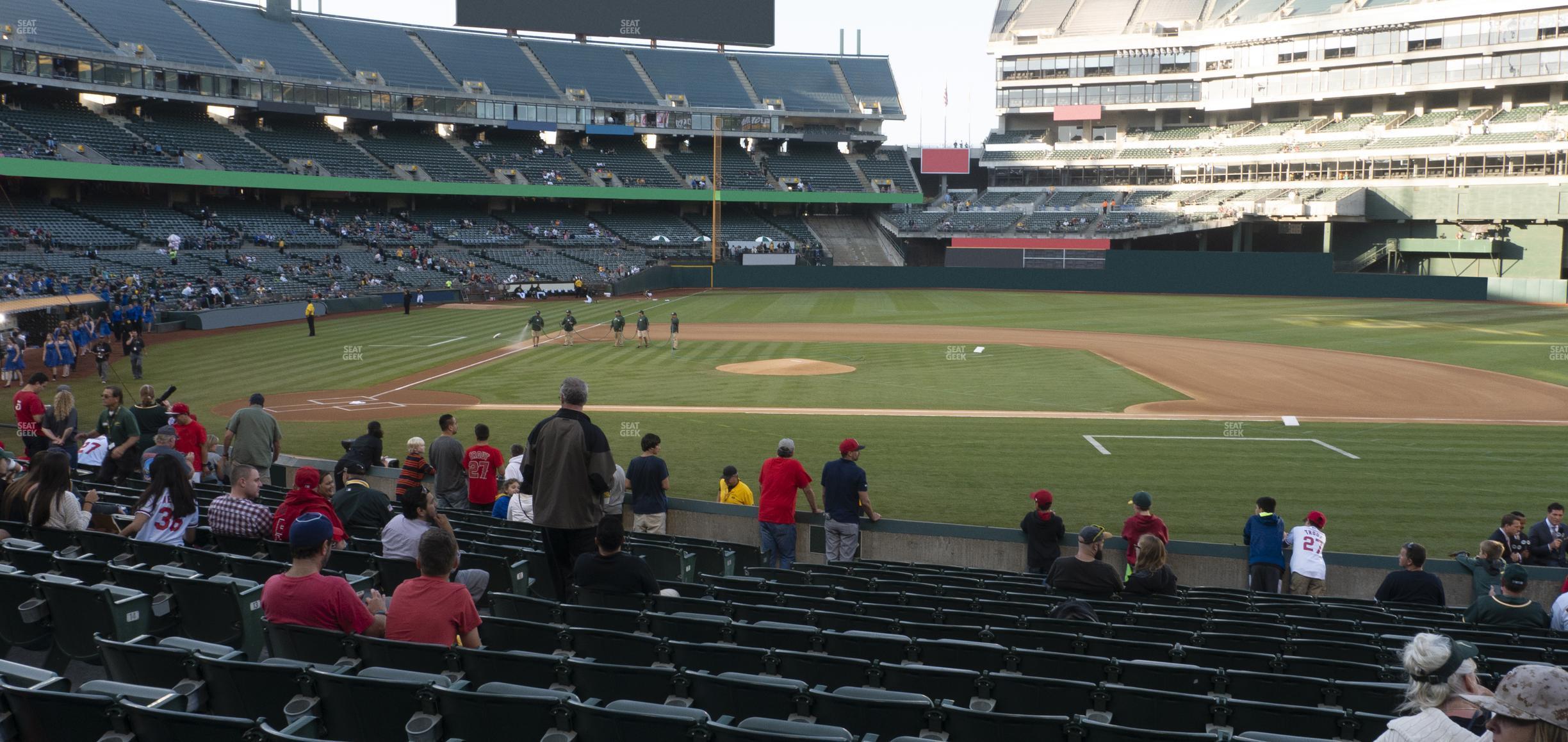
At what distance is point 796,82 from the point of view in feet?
303

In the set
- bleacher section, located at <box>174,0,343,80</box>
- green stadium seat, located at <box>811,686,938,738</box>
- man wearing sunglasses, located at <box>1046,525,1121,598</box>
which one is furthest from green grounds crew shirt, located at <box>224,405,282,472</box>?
bleacher section, located at <box>174,0,343,80</box>

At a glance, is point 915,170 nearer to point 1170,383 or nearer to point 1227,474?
point 1170,383

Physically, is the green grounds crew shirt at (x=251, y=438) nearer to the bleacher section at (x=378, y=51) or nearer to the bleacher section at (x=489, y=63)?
the bleacher section at (x=378, y=51)

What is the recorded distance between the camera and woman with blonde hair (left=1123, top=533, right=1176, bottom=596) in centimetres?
984

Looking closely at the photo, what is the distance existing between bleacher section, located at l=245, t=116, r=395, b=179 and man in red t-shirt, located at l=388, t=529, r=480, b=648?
66966 millimetres

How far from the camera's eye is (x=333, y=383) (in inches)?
1176

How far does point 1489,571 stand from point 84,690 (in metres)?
12.1

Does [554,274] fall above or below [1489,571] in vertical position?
above

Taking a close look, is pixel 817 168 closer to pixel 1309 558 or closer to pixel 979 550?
pixel 979 550

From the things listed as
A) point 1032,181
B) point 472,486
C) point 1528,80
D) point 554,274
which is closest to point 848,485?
point 472,486

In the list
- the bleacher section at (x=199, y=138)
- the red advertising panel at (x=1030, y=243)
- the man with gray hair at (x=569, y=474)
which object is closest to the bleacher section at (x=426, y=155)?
the bleacher section at (x=199, y=138)

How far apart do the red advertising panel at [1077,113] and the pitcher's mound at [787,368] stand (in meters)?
63.7

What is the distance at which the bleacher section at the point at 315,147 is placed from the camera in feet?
218

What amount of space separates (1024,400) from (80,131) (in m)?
53.6
